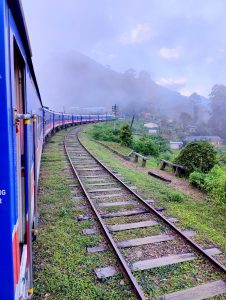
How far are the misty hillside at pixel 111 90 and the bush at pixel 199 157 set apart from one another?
123 metres

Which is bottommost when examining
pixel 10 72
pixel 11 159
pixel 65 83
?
pixel 11 159

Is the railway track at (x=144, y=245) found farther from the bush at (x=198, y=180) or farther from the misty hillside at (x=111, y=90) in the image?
the misty hillside at (x=111, y=90)

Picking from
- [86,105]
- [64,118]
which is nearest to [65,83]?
[86,105]

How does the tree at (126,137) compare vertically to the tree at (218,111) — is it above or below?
below

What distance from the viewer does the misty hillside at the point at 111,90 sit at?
5723 inches

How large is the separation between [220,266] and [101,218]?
2.62 m

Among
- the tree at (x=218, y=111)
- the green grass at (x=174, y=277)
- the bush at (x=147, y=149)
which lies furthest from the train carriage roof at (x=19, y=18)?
the tree at (x=218, y=111)

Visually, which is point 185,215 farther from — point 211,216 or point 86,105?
point 86,105

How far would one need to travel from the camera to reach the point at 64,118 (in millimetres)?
30016

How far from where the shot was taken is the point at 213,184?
7.95 metres

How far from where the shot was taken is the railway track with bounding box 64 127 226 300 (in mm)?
3879

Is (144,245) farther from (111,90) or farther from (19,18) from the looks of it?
(111,90)

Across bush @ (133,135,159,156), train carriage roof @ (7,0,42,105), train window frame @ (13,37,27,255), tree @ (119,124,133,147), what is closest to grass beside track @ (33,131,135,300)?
train window frame @ (13,37,27,255)

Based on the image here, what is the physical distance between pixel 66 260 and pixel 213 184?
5.20 m
